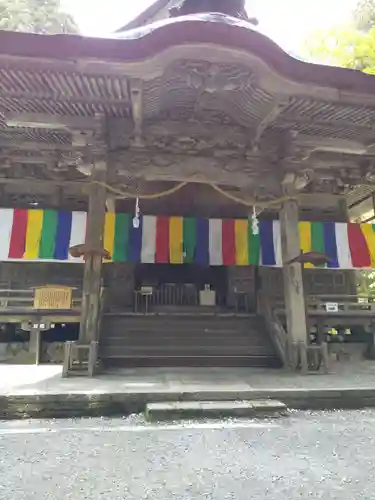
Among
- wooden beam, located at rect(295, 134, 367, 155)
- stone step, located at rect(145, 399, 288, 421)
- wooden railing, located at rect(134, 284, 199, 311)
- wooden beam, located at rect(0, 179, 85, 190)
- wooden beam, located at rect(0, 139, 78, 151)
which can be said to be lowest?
stone step, located at rect(145, 399, 288, 421)

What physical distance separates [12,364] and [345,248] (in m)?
9.18

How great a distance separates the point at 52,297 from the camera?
26.5 feet

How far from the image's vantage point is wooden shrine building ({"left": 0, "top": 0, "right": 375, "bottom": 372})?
607 centimetres

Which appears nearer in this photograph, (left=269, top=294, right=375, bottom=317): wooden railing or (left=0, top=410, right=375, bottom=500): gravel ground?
(left=0, top=410, right=375, bottom=500): gravel ground

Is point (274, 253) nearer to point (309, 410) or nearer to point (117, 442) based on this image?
point (309, 410)

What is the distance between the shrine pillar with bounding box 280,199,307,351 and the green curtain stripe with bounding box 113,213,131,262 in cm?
466

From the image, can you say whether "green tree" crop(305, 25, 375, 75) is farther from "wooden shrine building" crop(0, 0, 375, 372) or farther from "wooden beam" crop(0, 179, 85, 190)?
"wooden beam" crop(0, 179, 85, 190)

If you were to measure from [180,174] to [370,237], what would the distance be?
22.4 feet

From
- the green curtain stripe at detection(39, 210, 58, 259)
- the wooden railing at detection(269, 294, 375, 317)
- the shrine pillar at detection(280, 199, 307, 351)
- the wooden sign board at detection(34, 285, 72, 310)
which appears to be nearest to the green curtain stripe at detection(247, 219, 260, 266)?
the wooden railing at detection(269, 294, 375, 317)

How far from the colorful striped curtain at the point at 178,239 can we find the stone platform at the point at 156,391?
4.84m

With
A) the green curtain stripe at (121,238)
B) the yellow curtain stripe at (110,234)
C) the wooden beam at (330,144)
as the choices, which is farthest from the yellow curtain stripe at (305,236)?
the yellow curtain stripe at (110,234)

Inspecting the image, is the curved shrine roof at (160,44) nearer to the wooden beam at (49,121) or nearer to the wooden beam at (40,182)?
the wooden beam at (49,121)

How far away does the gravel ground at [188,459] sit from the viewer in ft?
8.79

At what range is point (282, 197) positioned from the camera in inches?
316
